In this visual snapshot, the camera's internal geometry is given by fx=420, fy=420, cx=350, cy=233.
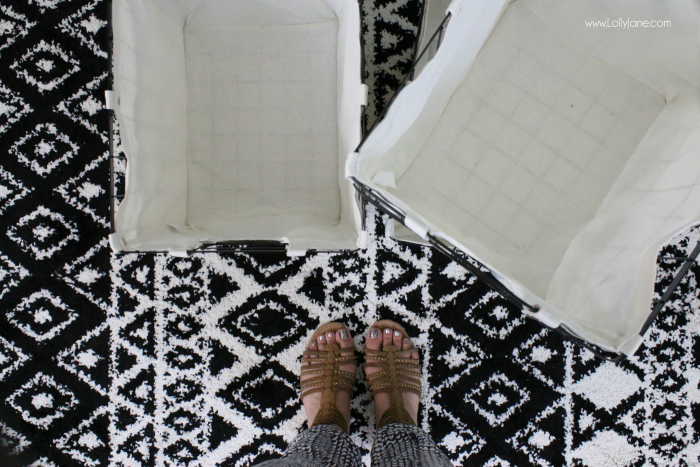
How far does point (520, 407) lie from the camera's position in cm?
97

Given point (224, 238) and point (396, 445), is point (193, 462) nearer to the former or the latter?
point (396, 445)

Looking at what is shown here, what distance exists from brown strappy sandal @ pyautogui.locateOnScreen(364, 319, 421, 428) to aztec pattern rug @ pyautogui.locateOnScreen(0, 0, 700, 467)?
0.17ft

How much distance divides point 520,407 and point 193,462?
0.77 metres

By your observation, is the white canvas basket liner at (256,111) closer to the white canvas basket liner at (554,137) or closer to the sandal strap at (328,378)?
the white canvas basket liner at (554,137)

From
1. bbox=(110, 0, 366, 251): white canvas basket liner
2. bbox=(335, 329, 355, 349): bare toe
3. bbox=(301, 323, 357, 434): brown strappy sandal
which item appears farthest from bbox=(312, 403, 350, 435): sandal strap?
bbox=(110, 0, 366, 251): white canvas basket liner

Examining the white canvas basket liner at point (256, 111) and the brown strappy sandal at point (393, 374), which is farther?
the brown strappy sandal at point (393, 374)

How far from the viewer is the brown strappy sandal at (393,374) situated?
3.03 feet

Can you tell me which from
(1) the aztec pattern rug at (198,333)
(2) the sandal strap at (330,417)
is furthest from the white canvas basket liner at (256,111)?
(2) the sandal strap at (330,417)

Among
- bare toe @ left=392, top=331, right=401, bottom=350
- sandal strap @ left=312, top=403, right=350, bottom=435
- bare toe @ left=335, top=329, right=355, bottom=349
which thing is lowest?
sandal strap @ left=312, top=403, right=350, bottom=435

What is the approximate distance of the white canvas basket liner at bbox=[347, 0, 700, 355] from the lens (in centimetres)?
73

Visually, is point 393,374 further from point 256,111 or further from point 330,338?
point 256,111

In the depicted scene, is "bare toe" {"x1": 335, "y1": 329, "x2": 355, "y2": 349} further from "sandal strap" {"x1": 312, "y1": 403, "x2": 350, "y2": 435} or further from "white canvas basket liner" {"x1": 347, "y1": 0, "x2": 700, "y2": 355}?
"white canvas basket liner" {"x1": 347, "y1": 0, "x2": 700, "y2": 355}

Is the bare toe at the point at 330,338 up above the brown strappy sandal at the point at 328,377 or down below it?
above

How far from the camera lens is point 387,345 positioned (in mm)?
949
